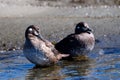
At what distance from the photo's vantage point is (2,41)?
44.1 feet

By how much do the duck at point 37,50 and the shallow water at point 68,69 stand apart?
5.9 inches

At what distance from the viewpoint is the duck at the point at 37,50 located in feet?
33.6

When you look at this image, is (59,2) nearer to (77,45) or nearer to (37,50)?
(77,45)

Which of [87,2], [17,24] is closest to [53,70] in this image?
[17,24]

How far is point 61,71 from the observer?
33.0 feet

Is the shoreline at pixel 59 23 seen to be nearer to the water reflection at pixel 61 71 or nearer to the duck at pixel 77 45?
the duck at pixel 77 45

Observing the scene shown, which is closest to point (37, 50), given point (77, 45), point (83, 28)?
point (77, 45)

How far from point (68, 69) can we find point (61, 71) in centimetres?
18

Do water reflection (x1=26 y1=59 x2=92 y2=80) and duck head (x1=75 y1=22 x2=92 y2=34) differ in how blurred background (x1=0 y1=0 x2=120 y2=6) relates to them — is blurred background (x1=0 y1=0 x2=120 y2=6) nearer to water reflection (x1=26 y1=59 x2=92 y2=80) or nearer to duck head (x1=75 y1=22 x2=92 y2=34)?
duck head (x1=75 y1=22 x2=92 y2=34)

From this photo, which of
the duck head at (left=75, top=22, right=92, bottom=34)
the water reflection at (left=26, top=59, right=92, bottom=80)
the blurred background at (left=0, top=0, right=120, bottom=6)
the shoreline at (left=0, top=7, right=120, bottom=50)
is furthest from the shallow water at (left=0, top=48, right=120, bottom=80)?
the blurred background at (left=0, top=0, right=120, bottom=6)

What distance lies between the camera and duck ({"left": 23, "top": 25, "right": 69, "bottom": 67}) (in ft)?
33.6

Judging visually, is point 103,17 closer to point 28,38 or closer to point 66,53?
point 66,53

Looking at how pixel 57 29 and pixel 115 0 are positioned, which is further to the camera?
pixel 115 0

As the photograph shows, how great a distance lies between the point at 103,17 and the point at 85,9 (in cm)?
109
